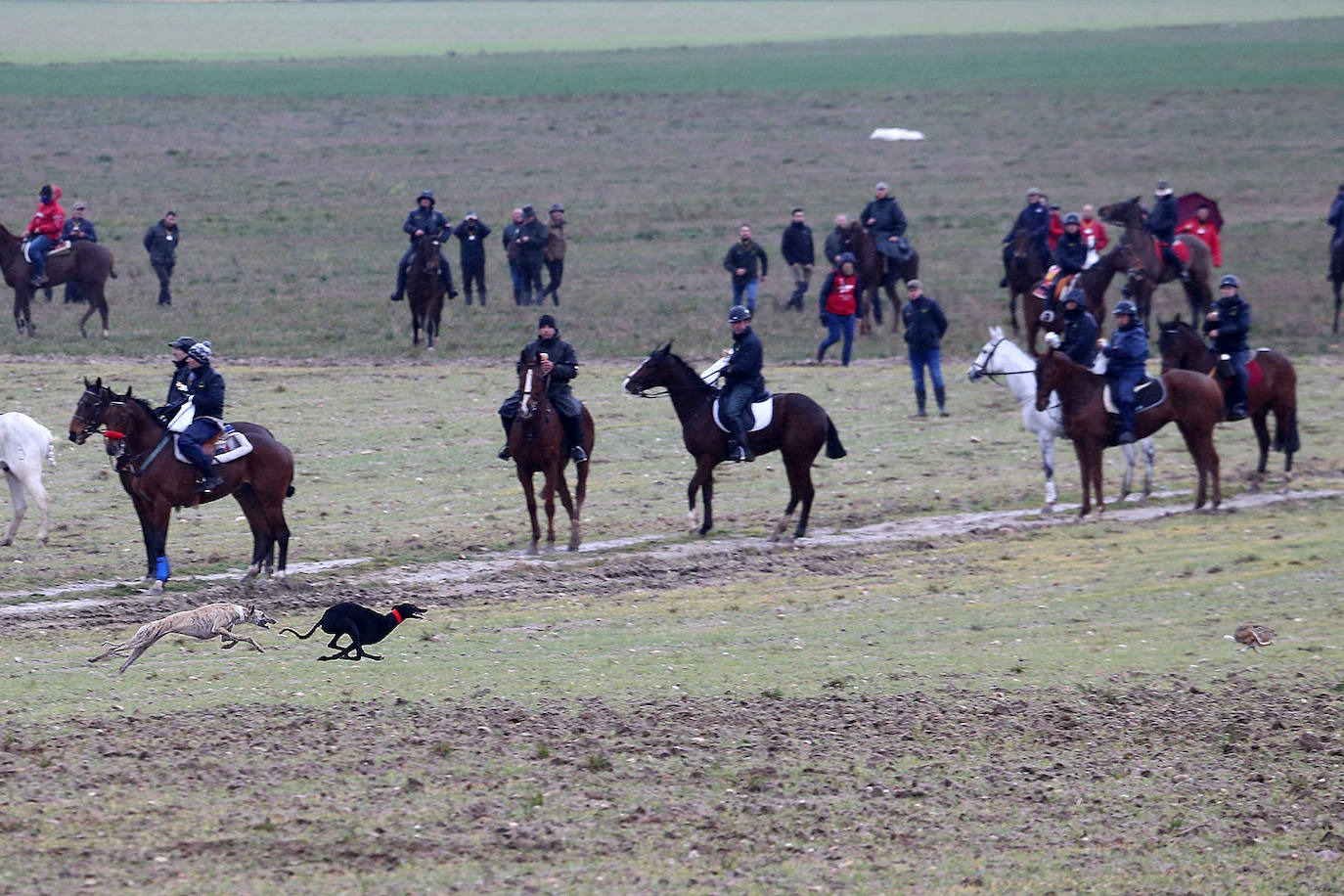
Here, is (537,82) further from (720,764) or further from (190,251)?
(720,764)

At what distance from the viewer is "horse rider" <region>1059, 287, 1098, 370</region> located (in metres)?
20.3

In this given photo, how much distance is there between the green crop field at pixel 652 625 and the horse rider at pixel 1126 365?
3.76ft

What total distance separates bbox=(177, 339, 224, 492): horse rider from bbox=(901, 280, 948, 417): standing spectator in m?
11.3

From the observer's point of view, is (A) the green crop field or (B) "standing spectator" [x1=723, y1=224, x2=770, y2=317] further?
(B) "standing spectator" [x1=723, y1=224, x2=770, y2=317]

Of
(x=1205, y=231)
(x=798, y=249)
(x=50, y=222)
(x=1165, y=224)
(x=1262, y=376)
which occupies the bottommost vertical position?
(x=1262, y=376)

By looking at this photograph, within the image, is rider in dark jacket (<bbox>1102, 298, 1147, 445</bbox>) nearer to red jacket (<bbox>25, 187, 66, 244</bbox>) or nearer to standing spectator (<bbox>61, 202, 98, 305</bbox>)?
standing spectator (<bbox>61, 202, 98, 305</bbox>)

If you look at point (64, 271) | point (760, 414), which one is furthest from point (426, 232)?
point (760, 414)

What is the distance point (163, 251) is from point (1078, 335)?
21.0m

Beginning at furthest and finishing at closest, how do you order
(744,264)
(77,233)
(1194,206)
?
(1194,206), (77,233), (744,264)

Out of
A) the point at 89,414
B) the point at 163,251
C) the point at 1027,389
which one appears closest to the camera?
the point at 89,414

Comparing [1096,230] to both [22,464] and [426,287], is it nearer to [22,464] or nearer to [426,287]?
[426,287]

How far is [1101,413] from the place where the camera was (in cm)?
1961

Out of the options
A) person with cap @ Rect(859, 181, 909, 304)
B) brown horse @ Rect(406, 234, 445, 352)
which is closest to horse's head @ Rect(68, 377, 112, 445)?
brown horse @ Rect(406, 234, 445, 352)

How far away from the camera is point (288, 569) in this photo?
16.8m
